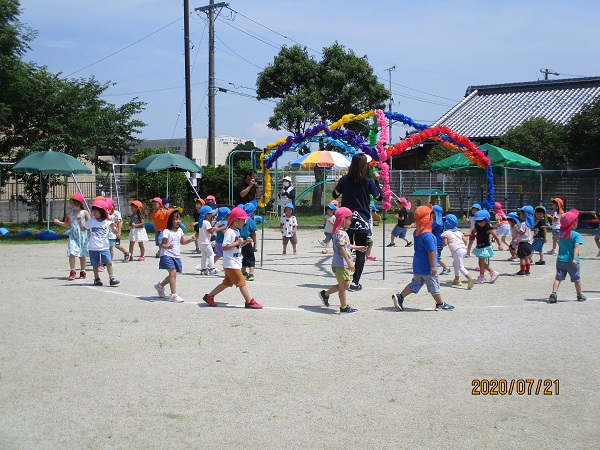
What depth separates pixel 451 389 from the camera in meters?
5.84

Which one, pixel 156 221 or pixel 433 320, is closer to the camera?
pixel 433 320

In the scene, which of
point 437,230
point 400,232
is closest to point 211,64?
point 400,232

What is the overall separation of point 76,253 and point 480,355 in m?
8.03

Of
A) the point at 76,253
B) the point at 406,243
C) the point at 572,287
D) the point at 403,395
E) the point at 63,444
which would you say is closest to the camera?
the point at 63,444

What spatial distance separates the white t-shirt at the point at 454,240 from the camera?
11445 millimetres

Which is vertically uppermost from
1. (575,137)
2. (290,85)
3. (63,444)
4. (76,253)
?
(290,85)

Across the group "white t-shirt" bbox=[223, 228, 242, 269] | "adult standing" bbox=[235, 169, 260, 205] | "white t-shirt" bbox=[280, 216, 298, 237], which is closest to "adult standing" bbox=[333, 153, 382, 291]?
"white t-shirt" bbox=[223, 228, 242, 269]

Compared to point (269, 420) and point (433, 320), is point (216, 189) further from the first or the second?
point (269, 420)

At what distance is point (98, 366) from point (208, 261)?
6.46 meters

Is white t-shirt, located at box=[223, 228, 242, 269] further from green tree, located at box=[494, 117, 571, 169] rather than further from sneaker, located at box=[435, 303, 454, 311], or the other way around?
green tree, located at box=[494, 117, 571, 169]

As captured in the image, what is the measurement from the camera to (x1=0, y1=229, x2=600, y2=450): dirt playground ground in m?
4.93

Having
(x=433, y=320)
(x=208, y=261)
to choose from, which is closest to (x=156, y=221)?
(x=208, y=261)

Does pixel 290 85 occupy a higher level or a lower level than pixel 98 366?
higher

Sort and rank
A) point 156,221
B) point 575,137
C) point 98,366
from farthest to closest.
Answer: point 575,137 → point 156,221 → point 98,366
